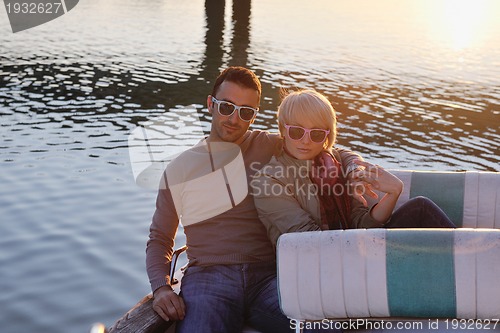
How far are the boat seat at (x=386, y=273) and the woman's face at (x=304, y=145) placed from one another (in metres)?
0.78

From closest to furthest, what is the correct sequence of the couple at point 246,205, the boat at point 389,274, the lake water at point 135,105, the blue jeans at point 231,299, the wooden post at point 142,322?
the boat at point 389,274 → the wooden post at point 142,322 → the blue jeans at point 231,299 → the couple at point 246,205 → the lake water at point 135,105

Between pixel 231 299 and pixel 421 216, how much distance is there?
1057 mm

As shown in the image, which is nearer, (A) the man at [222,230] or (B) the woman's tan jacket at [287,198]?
(A) the man at [222,230]

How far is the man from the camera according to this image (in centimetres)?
354

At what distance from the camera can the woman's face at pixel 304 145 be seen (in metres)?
3.80

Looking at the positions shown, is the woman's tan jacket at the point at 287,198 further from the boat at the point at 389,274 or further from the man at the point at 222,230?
the boat at the point at 389,274

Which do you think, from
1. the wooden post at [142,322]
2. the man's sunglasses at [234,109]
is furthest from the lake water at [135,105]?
the man's sunglasses at [234,109]

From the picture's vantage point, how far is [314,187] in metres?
3.84

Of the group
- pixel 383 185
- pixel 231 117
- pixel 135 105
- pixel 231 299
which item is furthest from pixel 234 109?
pixel 135 105

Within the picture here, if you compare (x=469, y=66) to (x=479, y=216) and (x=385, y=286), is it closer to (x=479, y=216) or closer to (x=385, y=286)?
(x=479, y=216)

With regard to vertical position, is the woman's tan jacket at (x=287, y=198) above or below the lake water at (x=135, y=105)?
above

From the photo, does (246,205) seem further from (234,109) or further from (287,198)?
(234,109)

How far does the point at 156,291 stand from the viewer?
3.63 m

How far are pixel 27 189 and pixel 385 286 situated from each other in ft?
20.4
